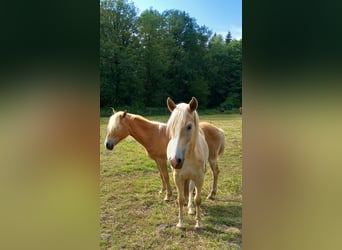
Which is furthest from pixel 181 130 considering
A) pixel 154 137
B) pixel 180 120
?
pixel 154 137

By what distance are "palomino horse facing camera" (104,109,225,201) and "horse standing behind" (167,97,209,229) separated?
33 mm

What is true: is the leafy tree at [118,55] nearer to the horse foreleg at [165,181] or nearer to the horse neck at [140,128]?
the horse neck at [140,128]

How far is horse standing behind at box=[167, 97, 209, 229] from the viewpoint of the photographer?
139 centimetres

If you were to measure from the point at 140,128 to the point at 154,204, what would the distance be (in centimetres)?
36

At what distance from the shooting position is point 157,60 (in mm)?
1456

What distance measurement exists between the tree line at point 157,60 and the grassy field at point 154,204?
116 millimetres

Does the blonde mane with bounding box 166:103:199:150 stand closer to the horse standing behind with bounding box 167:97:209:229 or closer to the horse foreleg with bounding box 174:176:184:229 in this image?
the horse standing behind with bounding box 167:97:209:229

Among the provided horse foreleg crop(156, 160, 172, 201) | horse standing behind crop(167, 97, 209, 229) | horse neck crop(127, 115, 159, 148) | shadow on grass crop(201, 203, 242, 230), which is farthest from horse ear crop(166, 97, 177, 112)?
shadow on grass crop(201, 203, 242, 230)
